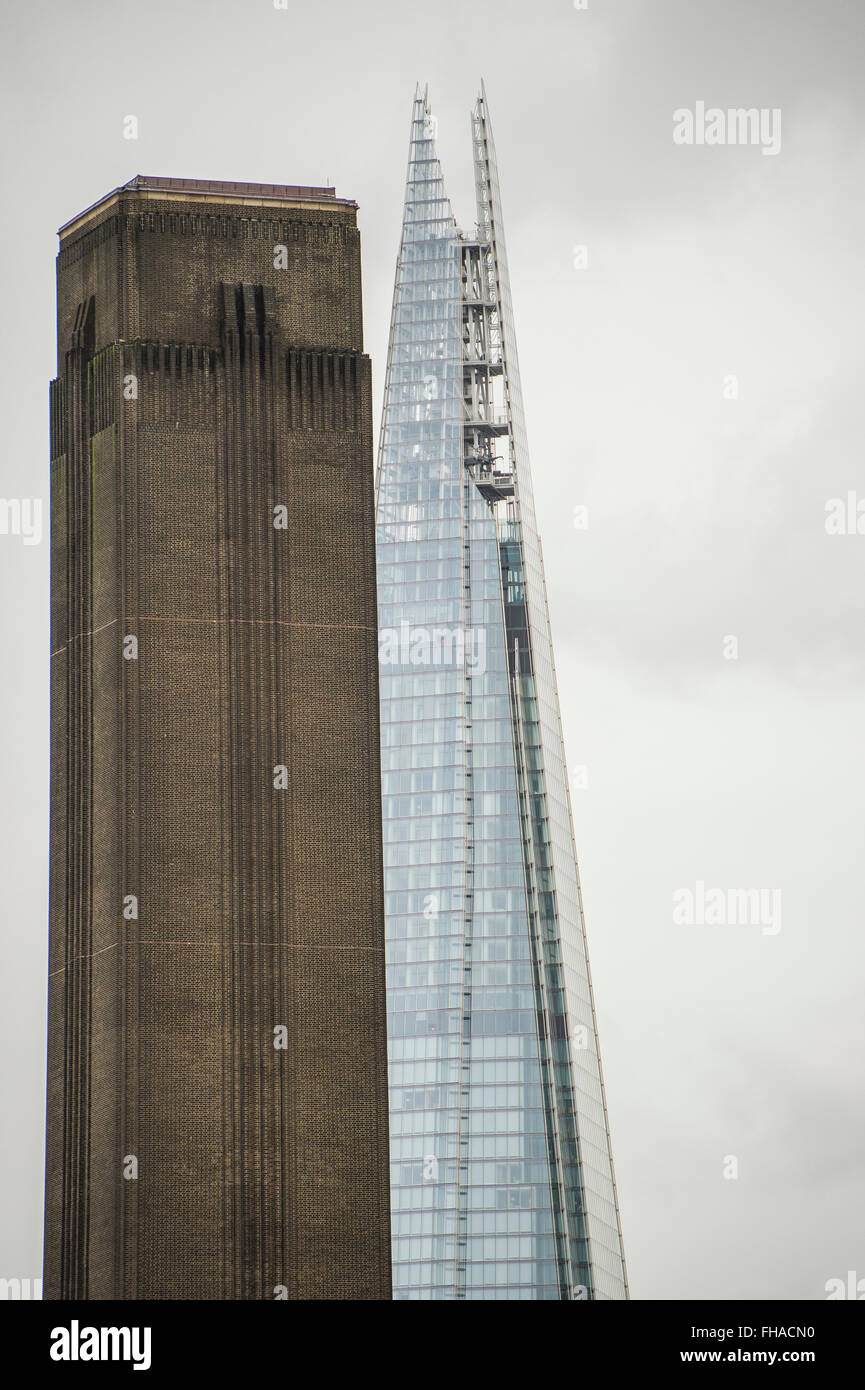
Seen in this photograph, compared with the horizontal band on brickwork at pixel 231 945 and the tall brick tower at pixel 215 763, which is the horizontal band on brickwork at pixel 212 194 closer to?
the tall brick tower at pixel 215 763

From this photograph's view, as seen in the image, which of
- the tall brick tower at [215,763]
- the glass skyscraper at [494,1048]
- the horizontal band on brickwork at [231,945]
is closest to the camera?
the tall brick tower at [215,763]

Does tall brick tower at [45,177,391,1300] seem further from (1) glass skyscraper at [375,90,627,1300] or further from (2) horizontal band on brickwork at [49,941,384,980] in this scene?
(1) glass skyscraper at [375,90,627,1300]

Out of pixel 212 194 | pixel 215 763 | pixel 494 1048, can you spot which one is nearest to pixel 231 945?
pixel 215 763

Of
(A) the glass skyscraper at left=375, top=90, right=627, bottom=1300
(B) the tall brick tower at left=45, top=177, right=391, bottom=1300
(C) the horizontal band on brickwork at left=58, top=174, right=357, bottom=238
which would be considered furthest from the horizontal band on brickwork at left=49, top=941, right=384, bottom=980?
(A) the glass skyscraper at left=375, top=90, right=627, bottom=1300

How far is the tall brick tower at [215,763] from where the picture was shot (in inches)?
3396

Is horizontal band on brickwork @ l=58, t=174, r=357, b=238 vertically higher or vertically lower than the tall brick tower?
higher

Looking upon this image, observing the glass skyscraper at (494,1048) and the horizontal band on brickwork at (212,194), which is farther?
the glass skyscraper at (494,1048)

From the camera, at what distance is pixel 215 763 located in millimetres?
89750

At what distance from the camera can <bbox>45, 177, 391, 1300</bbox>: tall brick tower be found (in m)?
86.2

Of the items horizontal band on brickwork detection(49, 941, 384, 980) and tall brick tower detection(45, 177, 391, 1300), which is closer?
tall brick tower detection(45, 177, 391, 1300)

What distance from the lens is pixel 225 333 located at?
307 feet

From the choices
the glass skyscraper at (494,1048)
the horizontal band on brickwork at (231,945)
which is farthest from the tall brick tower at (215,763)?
the glass skyscraper at (494,1048)
